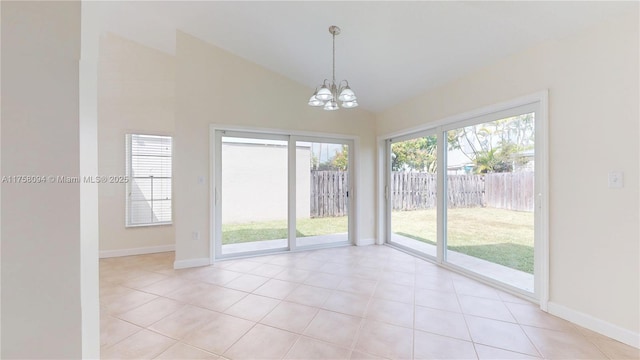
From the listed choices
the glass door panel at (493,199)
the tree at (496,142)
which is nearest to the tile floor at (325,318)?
the glass door panel at (493,199)

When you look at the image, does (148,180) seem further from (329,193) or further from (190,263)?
(329,193)

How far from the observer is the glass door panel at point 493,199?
287 centimetres

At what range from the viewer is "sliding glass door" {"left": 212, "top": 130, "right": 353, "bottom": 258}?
424 centimetres

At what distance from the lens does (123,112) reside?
436cm

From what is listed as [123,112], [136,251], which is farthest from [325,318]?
[123,112]

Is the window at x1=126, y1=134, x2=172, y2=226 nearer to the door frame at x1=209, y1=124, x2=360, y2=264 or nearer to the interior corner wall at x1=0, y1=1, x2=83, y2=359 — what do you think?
the door frame at x1=209, y1=124, x2=360, y2=264

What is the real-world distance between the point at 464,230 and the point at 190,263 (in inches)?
144

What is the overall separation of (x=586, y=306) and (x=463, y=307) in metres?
0.90

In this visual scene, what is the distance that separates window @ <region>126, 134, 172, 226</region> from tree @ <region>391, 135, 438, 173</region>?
3.86 m

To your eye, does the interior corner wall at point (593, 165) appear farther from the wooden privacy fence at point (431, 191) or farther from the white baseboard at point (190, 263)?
the white baseboard at point (190, 263)

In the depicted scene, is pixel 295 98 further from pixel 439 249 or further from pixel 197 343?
pixel 197 343

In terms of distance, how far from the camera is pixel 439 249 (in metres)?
3.89

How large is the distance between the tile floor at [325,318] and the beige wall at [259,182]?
3.17 feet

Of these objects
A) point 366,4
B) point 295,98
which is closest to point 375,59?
point 366,4
